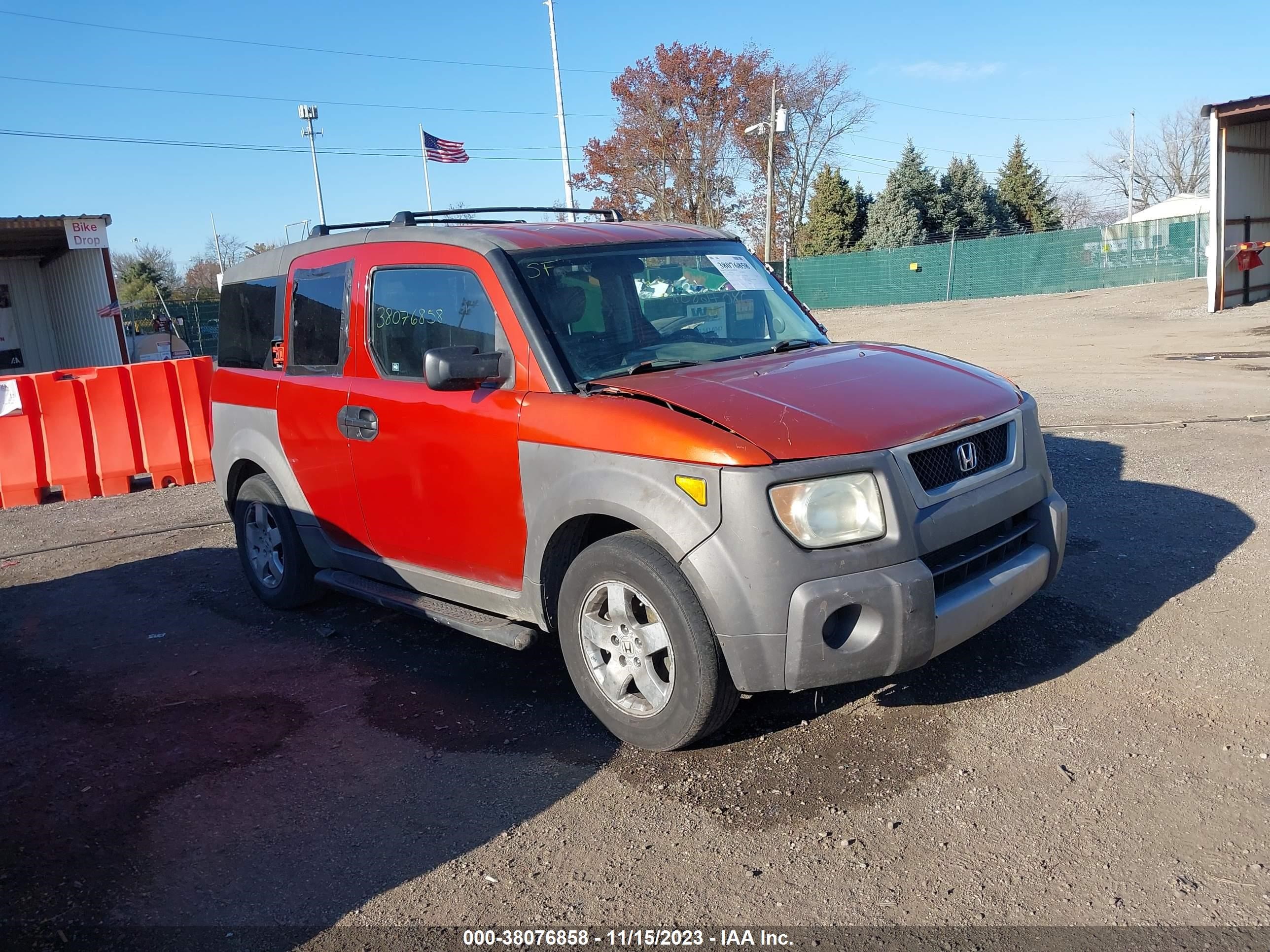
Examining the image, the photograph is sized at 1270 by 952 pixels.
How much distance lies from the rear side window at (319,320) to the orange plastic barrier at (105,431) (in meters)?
4.57

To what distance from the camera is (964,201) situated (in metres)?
48.4

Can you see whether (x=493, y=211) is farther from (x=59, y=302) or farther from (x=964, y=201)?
(x=964, y=201)

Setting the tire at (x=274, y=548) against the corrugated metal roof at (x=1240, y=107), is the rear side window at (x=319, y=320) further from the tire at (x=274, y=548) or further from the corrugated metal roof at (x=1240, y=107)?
the corrugated metal roof at (x=1240, y=107)

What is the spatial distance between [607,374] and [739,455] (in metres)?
0.97

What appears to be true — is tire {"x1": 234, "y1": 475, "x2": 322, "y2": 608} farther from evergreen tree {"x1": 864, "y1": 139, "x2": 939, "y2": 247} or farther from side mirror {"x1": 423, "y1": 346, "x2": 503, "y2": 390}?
evergreen tree {"x1": 864, "y1": 139, "x2": 939, "y2": 247}

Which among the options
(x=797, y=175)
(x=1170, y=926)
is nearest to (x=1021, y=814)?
(x=1170, y=926)

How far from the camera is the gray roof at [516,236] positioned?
448 cm

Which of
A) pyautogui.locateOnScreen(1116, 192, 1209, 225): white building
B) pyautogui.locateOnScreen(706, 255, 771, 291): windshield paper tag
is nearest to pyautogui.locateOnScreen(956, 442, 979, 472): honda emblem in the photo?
pyautogui.locateOnScreen(706, 255, 771, 291): windshield paper tag

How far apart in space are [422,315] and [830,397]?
2004mm

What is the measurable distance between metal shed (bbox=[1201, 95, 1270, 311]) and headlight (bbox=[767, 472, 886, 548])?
68.8ft

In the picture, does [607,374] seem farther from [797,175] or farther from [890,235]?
[797,175]

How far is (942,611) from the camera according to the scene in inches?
138

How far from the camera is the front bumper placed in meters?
3.34

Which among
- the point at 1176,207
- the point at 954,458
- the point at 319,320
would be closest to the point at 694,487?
the point at 954,458
